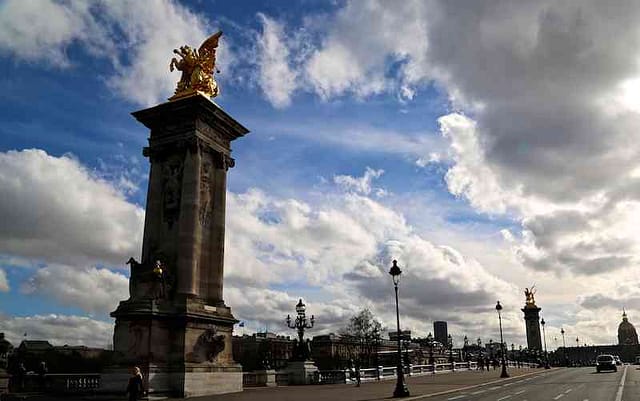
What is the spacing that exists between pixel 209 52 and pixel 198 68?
6.05ft

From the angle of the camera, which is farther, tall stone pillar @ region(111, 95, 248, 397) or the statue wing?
the statue wing

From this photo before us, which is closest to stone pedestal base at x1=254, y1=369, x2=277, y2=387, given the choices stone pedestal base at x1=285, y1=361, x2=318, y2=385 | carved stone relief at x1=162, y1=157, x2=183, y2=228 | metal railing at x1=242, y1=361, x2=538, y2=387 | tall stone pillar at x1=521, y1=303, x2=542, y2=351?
metal railing at x1=242, y1=361, x2=538, y2=387

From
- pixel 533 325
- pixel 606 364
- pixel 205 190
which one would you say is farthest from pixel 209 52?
pixel 533 325

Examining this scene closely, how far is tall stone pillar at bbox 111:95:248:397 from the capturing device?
28797 mm

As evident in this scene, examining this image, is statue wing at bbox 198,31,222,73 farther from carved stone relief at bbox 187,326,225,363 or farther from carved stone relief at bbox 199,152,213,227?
carved stone relief at bbox 187,326,225,363

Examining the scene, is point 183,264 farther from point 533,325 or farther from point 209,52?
point 533,325

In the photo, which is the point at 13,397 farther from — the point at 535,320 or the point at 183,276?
the point at 535,320

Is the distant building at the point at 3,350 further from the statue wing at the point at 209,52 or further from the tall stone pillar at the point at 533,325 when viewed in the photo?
the tall stone pillar at the point at 533,325

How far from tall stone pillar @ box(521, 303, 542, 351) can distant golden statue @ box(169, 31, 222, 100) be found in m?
123

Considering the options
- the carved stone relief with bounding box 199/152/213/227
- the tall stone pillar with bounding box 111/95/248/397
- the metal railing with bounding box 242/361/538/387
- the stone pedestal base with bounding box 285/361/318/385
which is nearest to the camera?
the tall stone pillar with bounding box 111/95/248/397

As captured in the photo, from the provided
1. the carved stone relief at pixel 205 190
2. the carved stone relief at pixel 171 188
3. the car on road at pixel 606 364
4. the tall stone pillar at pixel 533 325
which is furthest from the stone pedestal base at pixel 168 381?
the tall stone pillar at pixel 533 325

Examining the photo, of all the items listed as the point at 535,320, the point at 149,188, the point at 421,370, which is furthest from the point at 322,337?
the point at 149,188

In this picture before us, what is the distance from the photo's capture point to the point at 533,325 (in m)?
140

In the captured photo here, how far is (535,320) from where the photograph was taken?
5492 inches
